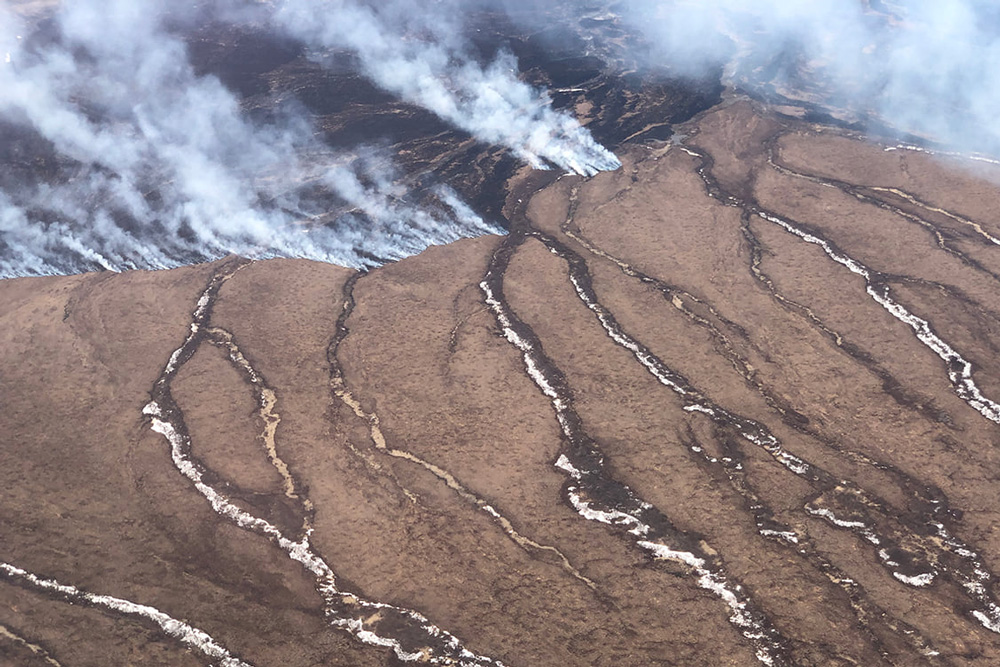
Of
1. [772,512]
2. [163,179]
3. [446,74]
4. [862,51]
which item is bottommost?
[772,512]

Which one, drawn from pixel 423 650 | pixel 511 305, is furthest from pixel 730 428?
A: pixel 423 650

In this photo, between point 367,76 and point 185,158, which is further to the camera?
point 367,76

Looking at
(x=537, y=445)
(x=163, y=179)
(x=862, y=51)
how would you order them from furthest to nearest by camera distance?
(x=862, y=51)
(x=163, y=179)
(x=537, y=445)

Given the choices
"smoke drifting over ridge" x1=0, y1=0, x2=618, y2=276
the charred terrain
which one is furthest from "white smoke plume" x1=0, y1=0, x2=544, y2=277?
the charred terrain

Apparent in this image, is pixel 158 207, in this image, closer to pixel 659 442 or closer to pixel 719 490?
pixel 659 442

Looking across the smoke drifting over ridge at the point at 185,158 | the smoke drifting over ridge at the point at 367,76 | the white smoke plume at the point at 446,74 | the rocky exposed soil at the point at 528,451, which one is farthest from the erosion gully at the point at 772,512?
the white smoke plume at the point at 446,74

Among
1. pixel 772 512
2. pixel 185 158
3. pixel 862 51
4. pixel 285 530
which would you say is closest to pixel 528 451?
pixel 772 512

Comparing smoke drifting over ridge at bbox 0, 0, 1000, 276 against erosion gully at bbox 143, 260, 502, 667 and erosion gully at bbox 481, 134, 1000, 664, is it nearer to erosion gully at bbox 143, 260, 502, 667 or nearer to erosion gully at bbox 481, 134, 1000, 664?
erosion gully at bbox 143, 260, 502, 667

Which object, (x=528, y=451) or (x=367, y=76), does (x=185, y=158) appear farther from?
(x=528, y=451)

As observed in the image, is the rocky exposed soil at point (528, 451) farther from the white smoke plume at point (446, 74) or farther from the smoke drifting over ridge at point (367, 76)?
the white smoke plume at point (446, 74)
